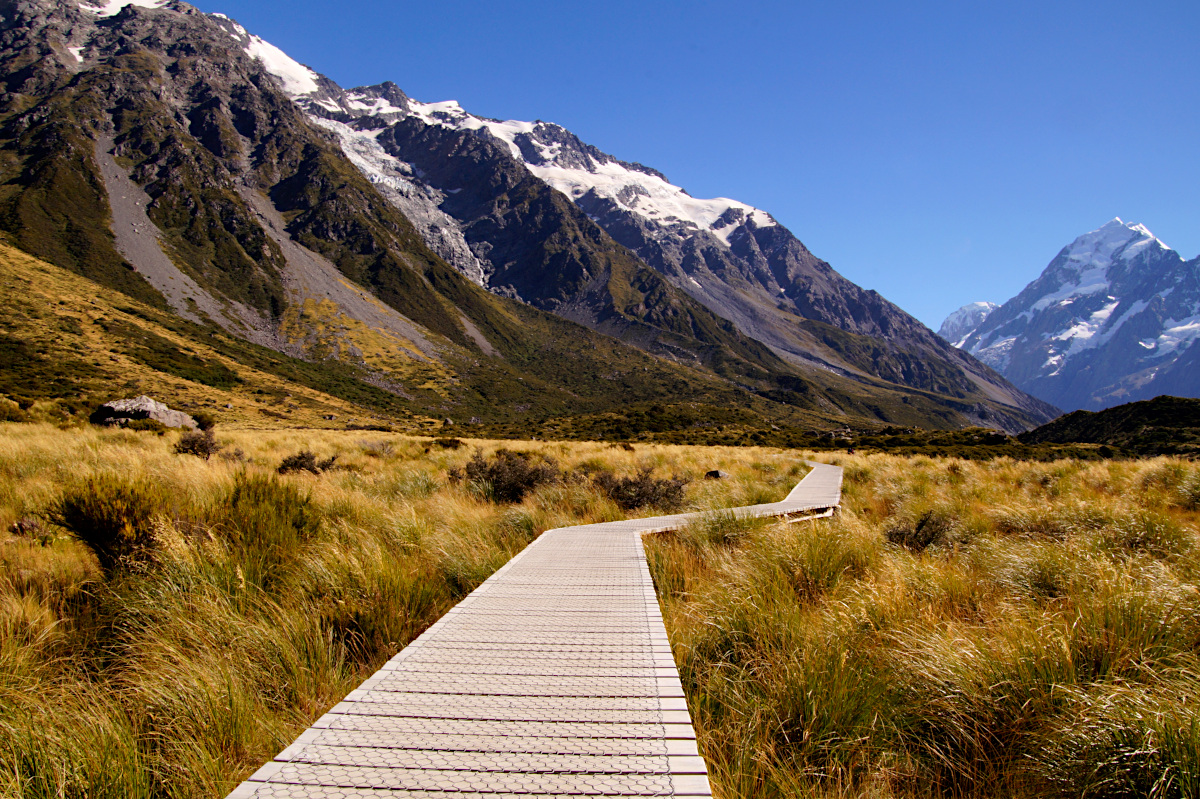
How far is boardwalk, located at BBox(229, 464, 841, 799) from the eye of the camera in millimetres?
1907

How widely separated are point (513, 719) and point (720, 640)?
1.82 m

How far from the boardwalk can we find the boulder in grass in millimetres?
24565

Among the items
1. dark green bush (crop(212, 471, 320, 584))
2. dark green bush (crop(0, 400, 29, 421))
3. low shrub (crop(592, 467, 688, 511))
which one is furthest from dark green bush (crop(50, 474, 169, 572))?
dark green bush (crop(0, 400, 29, 421))

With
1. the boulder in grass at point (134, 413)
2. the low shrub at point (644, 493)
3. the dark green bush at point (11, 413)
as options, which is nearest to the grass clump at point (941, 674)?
the low shrub at point (644, 493)

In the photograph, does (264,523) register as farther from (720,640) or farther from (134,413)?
(134,413)

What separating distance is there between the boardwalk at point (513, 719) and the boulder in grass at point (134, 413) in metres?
24.6

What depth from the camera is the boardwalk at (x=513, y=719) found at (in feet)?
6.26

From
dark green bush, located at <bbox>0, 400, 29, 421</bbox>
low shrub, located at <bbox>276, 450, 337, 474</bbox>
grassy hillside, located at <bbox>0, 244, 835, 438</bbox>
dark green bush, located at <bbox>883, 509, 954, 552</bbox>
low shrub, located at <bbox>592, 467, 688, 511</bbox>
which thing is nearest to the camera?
dark green bush, located at <bbox>883, 509, 954, 552</bbox>

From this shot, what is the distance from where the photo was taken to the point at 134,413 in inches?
840

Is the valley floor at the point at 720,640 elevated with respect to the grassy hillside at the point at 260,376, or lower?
elevated

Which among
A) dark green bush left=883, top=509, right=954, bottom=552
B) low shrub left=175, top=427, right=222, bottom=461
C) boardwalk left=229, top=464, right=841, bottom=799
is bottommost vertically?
low shrub left=175, top=427, right=222, bottom=461

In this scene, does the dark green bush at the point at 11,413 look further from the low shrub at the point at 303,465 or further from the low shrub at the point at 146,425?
the low shrub at the point at 303,465

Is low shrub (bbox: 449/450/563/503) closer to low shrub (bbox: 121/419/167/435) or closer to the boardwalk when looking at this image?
the boardwalk

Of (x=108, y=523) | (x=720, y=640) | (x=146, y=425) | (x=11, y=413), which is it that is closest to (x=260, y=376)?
(x=11, y=413)
